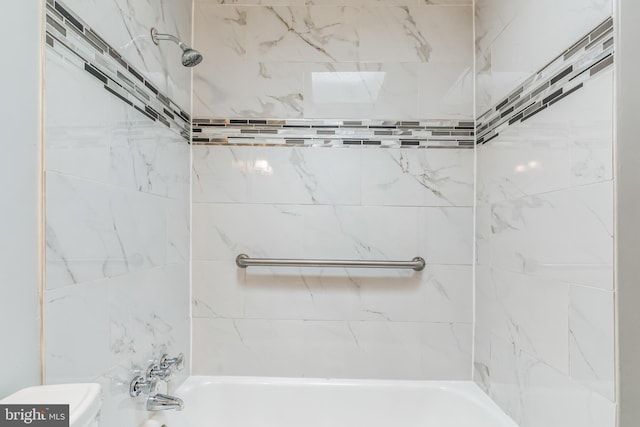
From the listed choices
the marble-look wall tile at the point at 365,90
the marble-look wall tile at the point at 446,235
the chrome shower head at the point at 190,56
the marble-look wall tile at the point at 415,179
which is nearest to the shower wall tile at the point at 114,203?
the chrome shower head at the point at 190,56

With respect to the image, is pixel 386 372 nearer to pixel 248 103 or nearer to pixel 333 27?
pixel 248 103

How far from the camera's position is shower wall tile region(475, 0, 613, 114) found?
1.02m

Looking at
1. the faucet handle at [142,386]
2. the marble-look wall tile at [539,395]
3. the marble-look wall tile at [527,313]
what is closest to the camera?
the marble-look wall tile at [539,395]

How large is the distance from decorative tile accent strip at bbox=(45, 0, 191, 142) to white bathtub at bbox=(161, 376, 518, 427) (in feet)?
3.82

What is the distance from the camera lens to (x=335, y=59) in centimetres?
175

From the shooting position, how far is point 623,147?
0.87 metres

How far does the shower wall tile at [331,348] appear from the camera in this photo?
1.74 m

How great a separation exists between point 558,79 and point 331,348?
1.34m

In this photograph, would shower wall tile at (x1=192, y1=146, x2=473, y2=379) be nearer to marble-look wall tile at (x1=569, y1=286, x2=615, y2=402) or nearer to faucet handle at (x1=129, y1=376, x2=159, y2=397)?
faucet handle at (x1=129, y1=376, x2=159, y2=397)

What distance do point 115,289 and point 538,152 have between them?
4.40ft

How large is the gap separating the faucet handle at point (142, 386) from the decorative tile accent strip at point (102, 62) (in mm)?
862

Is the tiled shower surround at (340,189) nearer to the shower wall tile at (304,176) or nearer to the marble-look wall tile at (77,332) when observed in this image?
the shower wall tile at (304,176)

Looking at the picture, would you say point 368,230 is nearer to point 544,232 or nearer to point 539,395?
point 544,232

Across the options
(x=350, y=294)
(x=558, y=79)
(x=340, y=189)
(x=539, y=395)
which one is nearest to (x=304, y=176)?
(x=340, y=189)
